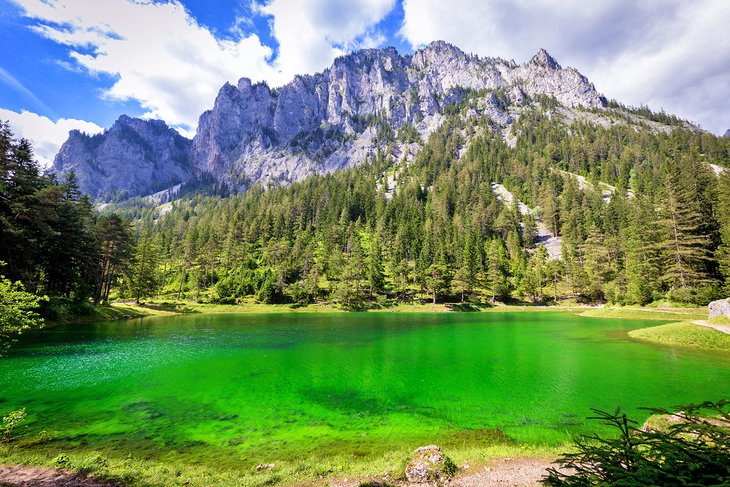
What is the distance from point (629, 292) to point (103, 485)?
9270 centimetres

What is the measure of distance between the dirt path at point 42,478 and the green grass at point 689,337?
48530mm

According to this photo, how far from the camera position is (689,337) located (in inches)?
1405

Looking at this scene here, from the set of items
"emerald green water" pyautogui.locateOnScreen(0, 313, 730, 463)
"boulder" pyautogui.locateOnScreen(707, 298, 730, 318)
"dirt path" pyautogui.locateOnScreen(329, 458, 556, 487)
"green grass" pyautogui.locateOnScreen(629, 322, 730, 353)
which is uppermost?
"boulder" pyautogui.locateOnScreen(707, 298, 730, 318)

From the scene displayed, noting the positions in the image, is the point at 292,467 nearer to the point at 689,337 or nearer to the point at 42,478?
the point at 42,478

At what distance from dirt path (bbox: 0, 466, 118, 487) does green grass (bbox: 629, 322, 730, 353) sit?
159 feet

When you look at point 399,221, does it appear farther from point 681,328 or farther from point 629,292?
point 681,328

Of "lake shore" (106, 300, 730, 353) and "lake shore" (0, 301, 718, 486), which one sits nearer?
"lake shore" (0, 301, 718, 486)

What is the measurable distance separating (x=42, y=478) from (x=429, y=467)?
43.5ft

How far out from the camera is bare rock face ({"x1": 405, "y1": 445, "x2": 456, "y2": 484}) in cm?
1128

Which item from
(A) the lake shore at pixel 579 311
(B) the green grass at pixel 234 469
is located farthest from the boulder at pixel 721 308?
(B) the green grass at pixel 234 469

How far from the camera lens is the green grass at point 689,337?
33.5 meters

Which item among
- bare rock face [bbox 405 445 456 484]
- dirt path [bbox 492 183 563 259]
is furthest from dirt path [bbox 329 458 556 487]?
dirt path [bbox 492 183 563 259]

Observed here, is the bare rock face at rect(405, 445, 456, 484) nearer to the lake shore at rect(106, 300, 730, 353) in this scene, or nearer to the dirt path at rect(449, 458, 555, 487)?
the dirt path at rect(449, 458, 555, 487)

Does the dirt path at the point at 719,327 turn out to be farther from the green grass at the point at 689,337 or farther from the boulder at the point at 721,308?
the boulder at the point at 721,308
